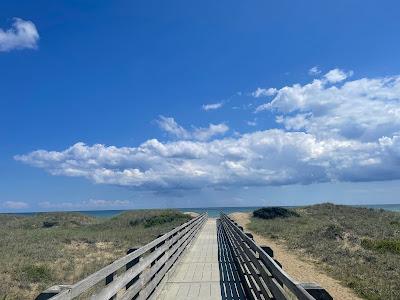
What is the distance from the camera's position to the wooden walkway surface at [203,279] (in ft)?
30.6

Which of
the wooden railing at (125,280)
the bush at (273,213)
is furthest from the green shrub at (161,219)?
the wooden railing at (125,280)

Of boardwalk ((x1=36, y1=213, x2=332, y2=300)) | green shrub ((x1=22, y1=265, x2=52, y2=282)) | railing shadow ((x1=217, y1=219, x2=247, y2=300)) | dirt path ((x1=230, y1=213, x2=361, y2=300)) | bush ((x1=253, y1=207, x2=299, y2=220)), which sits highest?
bush ((x1=253, y1=207, x2=299, y2=220))

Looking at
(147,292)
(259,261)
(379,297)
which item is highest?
(259,261)

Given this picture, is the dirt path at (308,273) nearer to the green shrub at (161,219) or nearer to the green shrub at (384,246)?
the green shrub at (384,246)

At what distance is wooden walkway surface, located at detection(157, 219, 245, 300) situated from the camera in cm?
934

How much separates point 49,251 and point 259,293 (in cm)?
1820

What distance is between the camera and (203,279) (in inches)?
440

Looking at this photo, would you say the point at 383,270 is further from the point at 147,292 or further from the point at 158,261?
the point at 147,292

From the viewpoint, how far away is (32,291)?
14.2m

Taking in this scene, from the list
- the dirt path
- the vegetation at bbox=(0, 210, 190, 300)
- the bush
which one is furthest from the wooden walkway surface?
the bush

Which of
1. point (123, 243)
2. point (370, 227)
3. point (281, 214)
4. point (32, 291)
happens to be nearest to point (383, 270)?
point (32, 291)

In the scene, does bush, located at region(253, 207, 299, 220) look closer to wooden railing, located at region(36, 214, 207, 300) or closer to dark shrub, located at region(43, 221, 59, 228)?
dark shrub, located at region(43, 221, 59, 228)

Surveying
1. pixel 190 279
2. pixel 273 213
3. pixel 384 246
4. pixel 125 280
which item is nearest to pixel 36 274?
pixel 190 279

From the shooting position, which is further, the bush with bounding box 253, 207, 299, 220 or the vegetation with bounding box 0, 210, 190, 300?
the bush with bounding box 253, 207, 299, 220
